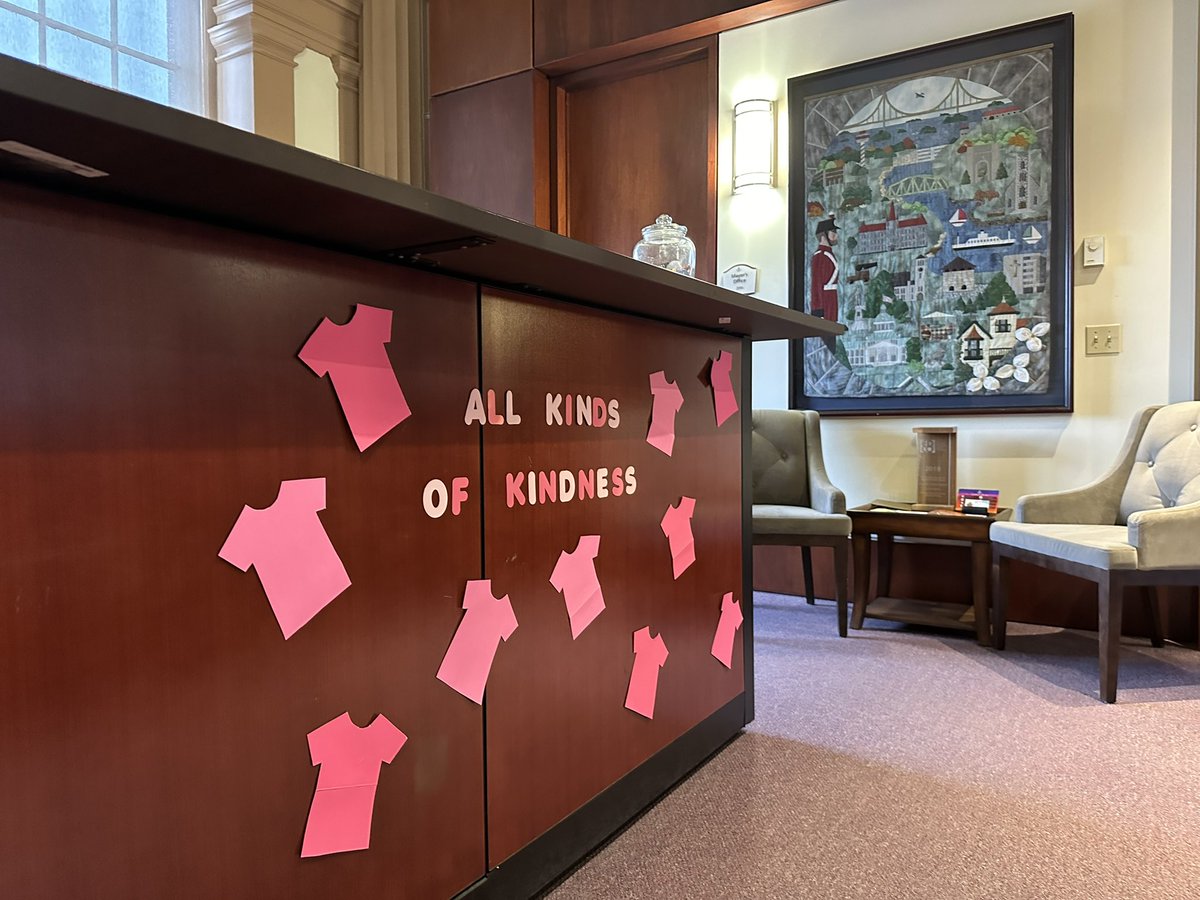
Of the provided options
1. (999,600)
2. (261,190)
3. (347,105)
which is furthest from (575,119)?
(261,190)

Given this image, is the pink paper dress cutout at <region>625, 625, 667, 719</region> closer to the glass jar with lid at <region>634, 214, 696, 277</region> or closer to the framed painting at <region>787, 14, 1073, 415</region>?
the glass jar with lid at <region>634, 214, 696, 277</region>

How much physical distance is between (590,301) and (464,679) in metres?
0.64

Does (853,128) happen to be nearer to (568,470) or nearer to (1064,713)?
(1064,713)

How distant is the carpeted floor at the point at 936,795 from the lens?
1.28 metres

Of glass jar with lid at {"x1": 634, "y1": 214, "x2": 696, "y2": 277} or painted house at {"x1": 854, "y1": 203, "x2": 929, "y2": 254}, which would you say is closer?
glass jar with lid at {"x1": 634, "y1": 214, "x2": 696, "y2": 277}

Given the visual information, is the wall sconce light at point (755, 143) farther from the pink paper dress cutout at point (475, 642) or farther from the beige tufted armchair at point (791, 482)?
the pink paper dress cutout at point (475, 642)

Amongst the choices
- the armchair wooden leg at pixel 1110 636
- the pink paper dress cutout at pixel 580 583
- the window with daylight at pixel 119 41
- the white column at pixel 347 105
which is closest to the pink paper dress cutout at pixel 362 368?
the pink paper dress cutout at pixel 580 583

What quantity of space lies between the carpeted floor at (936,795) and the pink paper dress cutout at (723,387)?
Result: 762mm

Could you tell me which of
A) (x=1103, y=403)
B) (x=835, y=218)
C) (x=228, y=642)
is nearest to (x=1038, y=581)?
(x=1103, y=403)

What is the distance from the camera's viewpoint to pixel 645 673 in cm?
149

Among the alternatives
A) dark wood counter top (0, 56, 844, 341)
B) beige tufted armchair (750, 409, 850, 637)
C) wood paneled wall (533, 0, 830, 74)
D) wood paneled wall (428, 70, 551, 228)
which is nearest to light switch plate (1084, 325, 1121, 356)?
beige tufted armchair (750, 409, 850, 637)

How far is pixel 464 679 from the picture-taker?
3.53ft

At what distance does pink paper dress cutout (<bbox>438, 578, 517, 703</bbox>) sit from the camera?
106 centimetres

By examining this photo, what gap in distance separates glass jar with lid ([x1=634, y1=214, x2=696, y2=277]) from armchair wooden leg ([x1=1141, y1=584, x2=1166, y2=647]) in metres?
2.04
